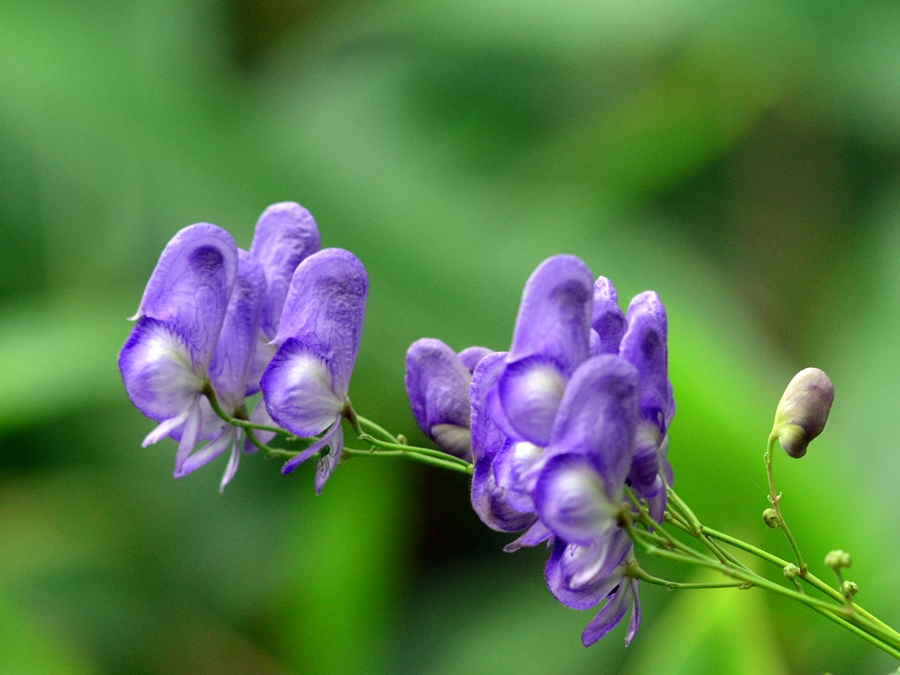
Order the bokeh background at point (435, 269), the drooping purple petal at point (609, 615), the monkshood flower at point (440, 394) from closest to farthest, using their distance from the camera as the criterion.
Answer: the drooping purple petal at point (609, 615)
the monkshood flower at point (440, 394)
the bokeh background at point (435, 269)

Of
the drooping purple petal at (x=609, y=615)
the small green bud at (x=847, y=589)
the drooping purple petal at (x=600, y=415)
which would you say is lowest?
the drooping purple petal at (x=609, y=615)

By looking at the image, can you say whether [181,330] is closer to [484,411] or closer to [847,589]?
[484,411]

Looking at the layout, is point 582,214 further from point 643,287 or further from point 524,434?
point 524,434

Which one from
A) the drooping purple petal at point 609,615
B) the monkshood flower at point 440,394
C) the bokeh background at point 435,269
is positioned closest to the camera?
the drooping purple petal at point 609,615

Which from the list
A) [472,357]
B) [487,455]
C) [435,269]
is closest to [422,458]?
[487,455]

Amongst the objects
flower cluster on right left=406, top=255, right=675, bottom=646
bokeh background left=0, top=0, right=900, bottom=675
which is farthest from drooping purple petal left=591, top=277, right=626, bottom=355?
bokeh background left=0, top=0, right=900, bottom=675

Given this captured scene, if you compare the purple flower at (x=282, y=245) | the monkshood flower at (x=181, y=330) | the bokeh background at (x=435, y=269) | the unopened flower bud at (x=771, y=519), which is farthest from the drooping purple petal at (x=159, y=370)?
the bokeh background at (x=435, y=269)

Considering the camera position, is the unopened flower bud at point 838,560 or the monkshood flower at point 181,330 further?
the monkshood flower at point 181,330

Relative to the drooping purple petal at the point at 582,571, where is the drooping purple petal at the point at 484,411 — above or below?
above

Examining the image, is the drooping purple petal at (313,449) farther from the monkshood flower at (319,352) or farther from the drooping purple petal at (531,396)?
the drooping purple petal at (531,396)
